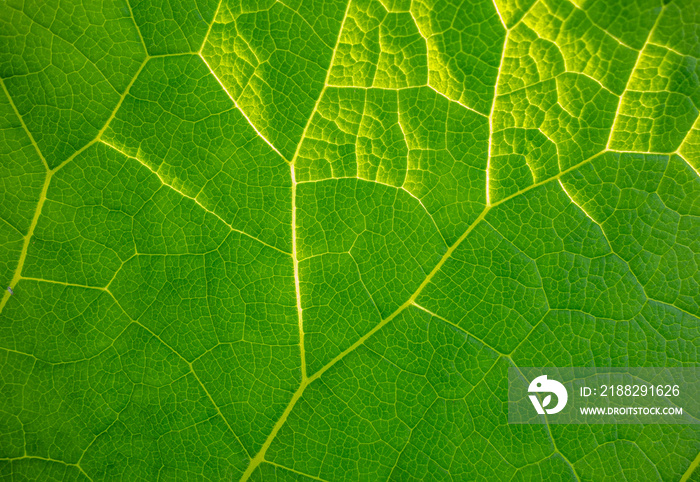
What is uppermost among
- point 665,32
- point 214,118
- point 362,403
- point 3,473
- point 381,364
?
point 665,32

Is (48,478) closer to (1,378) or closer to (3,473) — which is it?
(3,473)

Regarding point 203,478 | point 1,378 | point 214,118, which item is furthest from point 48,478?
point 214,118

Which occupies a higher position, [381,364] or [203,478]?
[381,364]

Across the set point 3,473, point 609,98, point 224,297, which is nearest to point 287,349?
point 224,297

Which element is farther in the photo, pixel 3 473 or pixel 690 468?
pixel 3 473

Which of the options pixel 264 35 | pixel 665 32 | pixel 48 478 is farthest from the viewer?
pixel 48 478

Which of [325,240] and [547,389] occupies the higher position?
[325,240]

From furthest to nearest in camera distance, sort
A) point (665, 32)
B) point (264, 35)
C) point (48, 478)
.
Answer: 1. point (48, 478)
2. point (264, 35)
3. point (665, 32)
